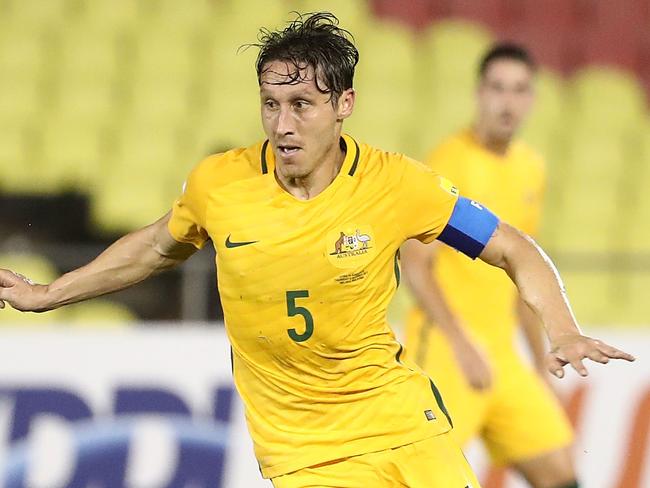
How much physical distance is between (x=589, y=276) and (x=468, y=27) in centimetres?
321

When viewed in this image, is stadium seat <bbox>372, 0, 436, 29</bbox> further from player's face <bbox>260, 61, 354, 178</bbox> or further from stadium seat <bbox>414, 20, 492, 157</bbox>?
player's face <bbox>260, 61, 354, 178</bbox>

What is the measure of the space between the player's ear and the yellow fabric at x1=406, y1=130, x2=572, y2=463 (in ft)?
7.58

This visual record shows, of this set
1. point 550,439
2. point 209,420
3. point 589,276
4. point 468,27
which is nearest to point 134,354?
point 209,420

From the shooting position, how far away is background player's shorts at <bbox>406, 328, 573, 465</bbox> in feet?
20.3

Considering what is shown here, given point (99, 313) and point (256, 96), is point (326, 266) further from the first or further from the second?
point (256, 96)

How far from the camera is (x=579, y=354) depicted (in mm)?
3674

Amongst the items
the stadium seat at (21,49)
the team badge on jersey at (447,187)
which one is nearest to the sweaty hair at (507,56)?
the team badge on jersey at (447,187)

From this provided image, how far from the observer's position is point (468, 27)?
10891 mm

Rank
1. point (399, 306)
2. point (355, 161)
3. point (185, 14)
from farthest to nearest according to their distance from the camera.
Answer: point (185, 14) → point (399, 306) → point (355, 161)

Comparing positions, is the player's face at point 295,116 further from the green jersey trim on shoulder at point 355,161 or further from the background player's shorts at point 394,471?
the background player's shorts at point 394,471

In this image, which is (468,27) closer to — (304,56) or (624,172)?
(624,172)

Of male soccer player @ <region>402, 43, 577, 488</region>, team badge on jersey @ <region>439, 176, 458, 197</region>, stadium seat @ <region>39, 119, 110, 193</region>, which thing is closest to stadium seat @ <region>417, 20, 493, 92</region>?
stadium seat @ <region>39, 119, 110, 193</region>

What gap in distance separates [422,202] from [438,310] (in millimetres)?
1923

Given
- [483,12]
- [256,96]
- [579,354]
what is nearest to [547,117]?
[483,12]
